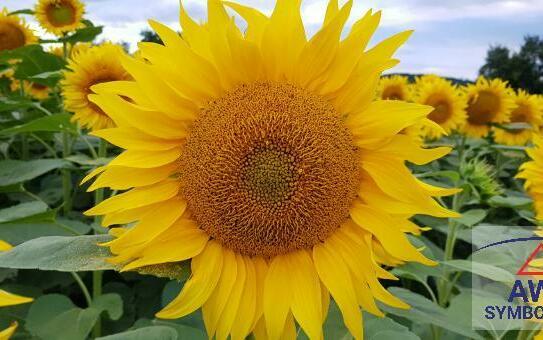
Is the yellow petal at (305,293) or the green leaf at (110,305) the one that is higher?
the yellow petal at (305,293)

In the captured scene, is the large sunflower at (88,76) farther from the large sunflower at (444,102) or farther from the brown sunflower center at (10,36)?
the large sunflower at (444,102)

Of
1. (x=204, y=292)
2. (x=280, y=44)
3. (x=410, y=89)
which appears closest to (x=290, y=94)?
(x=280, y=44)

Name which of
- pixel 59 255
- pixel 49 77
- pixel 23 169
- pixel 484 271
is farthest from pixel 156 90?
pixel 49 77

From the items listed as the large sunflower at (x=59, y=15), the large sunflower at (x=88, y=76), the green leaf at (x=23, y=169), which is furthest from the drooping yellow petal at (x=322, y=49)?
the large sunflower at (x=59, y=15)

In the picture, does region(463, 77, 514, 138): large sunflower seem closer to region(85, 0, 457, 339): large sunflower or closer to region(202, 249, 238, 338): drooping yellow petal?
region(85, 0, 457, 339): large sunflower

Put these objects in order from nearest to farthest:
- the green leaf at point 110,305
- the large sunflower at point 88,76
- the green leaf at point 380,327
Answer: the green leaf at point 380,327
the green leaf at point 110,305
the large sunflower at point 88,76

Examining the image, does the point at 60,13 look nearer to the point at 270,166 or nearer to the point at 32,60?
the point at 32,60

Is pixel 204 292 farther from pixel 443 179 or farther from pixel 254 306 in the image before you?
pixel 443 179
